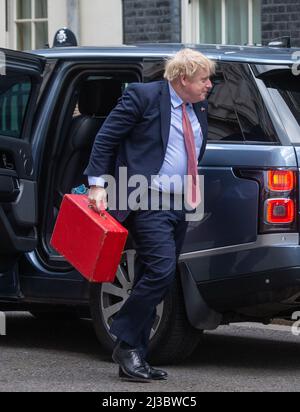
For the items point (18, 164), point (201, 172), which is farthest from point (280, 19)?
point (201, 172)

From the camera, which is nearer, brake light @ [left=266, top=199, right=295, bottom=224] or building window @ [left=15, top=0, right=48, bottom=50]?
brake light @ [left=266, top=199, right=295, bottom=224]

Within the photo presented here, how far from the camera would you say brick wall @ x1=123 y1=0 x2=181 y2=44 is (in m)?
15.6

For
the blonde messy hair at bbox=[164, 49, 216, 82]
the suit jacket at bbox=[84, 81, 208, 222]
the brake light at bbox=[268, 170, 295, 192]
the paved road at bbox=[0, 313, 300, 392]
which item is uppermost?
the blonde messy hair at bbox=[164, 49, 216, 82]

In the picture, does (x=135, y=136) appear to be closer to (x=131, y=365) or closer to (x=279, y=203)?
(x=279, y=203)

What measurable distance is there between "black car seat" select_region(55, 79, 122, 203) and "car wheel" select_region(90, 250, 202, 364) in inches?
35.8

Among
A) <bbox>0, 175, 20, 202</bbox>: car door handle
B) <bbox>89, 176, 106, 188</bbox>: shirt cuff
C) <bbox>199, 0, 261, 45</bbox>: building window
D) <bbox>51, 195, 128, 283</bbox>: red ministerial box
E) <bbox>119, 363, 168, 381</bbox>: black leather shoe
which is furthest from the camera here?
<bbox>199, 0, 261, 45</bbox>: building window

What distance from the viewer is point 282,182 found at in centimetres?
704

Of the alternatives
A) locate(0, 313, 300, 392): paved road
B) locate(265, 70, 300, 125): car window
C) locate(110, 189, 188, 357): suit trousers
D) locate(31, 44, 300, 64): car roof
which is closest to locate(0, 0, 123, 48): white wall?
locate(0, 313, 300, 392): paved road

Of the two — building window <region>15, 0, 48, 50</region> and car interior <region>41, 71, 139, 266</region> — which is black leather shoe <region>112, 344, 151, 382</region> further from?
building window <region>15, 0, 48, 50</region>

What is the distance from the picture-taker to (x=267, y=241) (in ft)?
23.1

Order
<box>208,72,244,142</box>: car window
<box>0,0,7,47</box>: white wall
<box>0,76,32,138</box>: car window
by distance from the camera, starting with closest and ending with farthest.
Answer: <box>208,72,244,142</box>: car window < <box>0,76,32,138</box>: car window < <box>0,0,7,47</box>: white wall

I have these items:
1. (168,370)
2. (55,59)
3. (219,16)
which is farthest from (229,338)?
(219,16)
